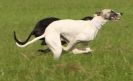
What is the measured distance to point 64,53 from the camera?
41.2 ft

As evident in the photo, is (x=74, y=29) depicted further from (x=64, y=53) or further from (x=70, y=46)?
(x=64, y=53)

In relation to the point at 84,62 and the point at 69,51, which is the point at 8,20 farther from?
the point at 84,62

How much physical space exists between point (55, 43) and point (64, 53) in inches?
31.0

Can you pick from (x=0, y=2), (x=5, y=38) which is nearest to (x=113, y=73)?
(x=5, y=38)

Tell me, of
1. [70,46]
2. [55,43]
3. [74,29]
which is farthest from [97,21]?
[55,43]

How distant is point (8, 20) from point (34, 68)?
18018 mm

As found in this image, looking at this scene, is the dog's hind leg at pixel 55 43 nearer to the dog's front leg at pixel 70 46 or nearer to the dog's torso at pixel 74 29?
the dog's torso at pixel 74 29

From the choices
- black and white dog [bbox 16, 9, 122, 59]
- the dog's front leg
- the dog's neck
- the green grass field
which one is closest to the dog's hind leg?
black and white dog [bbox 16, 9, 122, 59]

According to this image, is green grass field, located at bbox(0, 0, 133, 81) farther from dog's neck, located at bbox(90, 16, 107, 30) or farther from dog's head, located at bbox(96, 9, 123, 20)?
dog's head, located at bbox(96, 9, 123, 20)

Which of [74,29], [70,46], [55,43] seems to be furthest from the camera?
[70,46]

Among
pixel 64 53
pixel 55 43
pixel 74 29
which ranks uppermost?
pixel 74 29

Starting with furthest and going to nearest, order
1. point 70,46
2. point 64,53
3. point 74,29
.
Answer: point 64,53, point 70,46, point 74,29

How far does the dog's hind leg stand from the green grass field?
A: 7.8 inches

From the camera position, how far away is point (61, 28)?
11984mm
